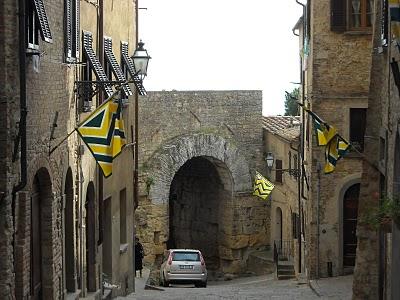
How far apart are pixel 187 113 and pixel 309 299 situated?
15.3 meters

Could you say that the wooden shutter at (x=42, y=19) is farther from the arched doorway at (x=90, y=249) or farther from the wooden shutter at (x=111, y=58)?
the wooden shutter at (x=111, y=58)

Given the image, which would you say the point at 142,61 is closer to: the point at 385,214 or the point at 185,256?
the point at 385,214

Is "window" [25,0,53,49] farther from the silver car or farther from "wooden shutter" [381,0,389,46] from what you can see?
the silver car

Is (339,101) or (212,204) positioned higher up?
(339,101)

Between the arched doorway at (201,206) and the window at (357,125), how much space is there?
40.6 feet

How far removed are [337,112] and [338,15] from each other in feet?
8.02

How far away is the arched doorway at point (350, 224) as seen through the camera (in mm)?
24562

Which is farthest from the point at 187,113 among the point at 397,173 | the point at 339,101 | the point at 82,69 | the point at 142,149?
the point at 397,173

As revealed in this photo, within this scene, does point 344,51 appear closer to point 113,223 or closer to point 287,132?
point 113,223

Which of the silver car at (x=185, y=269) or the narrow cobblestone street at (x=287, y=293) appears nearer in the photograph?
the narrow cobblestone street at (x=287, y=293)

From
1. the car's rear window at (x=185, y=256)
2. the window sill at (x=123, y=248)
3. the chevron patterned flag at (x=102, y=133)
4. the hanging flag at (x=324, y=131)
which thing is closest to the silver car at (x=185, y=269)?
the car's rear window at (x=185, y=256)

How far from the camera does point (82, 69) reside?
17656 millimetres

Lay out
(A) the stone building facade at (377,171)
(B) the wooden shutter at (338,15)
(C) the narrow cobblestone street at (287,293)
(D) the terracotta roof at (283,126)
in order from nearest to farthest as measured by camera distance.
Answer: (A) the stone building facade at (377,171)
(C) the narrow cobblestone street at (287,293)
(B) the wooden shutter at (338,15)
(D) the terracotta roof at (283,126)

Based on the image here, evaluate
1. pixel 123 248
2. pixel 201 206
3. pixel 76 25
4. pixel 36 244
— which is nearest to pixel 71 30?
pixel 76 25
